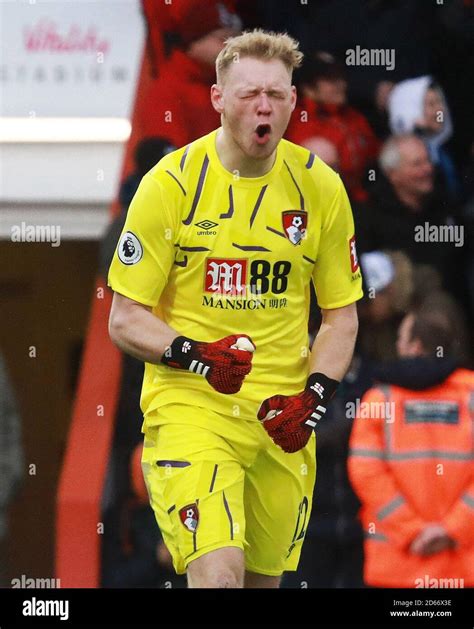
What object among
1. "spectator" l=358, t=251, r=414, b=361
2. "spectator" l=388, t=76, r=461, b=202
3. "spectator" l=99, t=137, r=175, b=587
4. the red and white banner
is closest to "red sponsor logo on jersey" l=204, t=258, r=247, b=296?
"spectator" l=358, t=251, r=414, b=361

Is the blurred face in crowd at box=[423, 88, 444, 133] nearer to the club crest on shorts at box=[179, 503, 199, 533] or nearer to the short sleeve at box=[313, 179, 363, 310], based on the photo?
the short sleeve at box=[313, 179, 363, 310]

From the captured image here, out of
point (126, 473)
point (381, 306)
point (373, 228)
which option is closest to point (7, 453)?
point (126, 473)

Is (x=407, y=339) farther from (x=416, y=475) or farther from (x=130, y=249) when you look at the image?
(x=130, y=249)

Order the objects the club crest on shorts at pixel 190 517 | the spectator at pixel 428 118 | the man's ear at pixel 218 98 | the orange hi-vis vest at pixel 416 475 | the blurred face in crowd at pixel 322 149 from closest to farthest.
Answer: the club crest on shorts at pixel 190 517 < the man's ear at pixel 218 98 < the orange hi-vis vest at pixel 416 475 < the blurred face in crowd at pixel 322 149 < the spectator at pixel 428 118

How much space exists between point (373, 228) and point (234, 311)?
6.28ft

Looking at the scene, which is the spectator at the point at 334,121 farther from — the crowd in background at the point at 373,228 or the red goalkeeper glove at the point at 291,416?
the red goalkeeper glove at the point at 291,416

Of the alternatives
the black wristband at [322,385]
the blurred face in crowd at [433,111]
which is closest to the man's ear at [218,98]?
the black wristband at [322,385]

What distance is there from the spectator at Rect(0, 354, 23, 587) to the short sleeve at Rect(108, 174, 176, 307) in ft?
7.08

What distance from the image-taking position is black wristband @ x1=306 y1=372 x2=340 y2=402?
5.26 meters

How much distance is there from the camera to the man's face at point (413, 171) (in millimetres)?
7035

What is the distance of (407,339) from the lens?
6.96 metres

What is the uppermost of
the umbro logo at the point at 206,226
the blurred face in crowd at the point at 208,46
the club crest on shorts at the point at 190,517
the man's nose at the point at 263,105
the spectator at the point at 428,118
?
the blurred face in crowd at the point at 208,46

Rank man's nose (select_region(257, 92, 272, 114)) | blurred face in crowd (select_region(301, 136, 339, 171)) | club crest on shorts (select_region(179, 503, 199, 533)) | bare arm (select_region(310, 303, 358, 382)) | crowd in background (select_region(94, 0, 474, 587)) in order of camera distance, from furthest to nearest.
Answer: blurred face in crowd (select_region(301, 136, 339, 171)) → crowd in background (select_region(94, 0, 474, 587)) → bare arm (select_region(310, 303, 358, 382)) → man's nose (select_region(257, 92, 272, 114)) → club crest on shorts (select_region(179, 503, 199, 533))

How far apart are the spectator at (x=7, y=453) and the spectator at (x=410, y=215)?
189 cm
